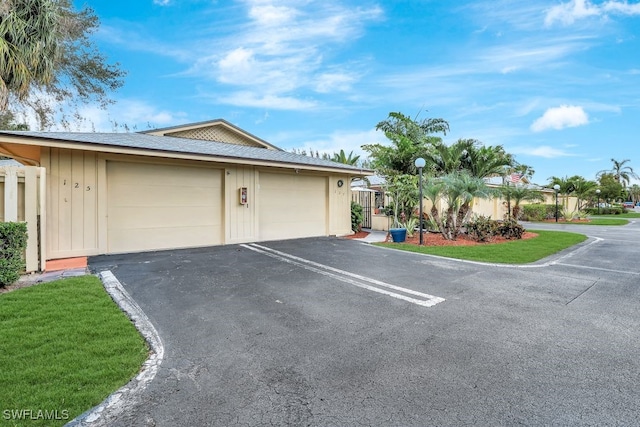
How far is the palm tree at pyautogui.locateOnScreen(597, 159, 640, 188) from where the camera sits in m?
48.7

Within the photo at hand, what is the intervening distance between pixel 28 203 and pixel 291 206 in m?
7.15

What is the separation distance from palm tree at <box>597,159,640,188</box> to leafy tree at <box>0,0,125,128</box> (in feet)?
210

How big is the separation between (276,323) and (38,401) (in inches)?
85.1

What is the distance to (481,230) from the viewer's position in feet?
38.7

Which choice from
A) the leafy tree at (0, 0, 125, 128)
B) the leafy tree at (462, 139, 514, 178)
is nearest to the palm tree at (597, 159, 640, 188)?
the leafy tree at (462, 139, 514, 178)

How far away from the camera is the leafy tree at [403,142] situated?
1631 cm

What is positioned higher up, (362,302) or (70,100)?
(70,100)

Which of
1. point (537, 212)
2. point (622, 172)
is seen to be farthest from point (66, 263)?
point (622, 172)

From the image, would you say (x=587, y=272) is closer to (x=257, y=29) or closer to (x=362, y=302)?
(x=362, y=302)

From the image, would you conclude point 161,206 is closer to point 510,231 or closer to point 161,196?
point 161,196

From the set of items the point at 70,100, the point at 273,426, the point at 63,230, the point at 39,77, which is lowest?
the point at 273,426

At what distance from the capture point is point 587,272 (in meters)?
6.65

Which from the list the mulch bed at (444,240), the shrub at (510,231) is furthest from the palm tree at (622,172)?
the mulch bed at (444,240)

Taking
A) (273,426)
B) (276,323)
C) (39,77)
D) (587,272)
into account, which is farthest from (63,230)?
(587,272)
